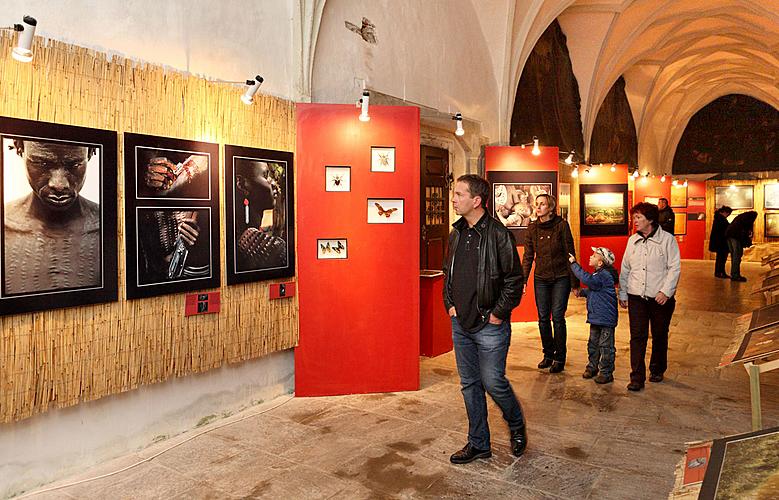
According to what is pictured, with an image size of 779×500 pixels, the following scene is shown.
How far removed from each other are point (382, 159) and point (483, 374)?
8.38ft

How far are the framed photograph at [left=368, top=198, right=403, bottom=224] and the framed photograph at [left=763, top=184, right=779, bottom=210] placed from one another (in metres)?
19.5

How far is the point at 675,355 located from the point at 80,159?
22.0 feet

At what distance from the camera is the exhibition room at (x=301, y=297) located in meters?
3.78

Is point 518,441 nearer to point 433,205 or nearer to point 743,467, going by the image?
point 743,467

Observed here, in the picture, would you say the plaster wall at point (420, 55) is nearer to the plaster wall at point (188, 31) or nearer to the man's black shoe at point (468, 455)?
the plaster wall at point (188, 31)

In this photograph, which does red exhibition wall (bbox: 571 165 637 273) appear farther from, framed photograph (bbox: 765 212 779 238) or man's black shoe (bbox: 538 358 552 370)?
framed photograph (bbox: 765 212 779 238)

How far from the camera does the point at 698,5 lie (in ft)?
43.8

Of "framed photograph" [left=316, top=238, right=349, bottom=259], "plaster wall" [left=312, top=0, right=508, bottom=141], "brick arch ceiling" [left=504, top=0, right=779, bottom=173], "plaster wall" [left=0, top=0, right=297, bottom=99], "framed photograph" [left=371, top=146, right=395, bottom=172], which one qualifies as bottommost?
"framed photograph" [left=316, top=238, right=349, bottom=259]

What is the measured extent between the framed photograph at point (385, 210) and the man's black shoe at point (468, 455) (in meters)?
2.38

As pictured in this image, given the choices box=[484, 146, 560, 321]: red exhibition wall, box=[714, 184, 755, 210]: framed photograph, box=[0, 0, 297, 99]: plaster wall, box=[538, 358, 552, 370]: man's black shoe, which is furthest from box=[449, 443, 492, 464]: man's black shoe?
box=[714, 184, 755, 210]: framed photograph

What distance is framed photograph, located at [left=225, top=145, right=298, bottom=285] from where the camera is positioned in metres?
5.13

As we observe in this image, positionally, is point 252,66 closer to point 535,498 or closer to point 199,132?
point 199,132

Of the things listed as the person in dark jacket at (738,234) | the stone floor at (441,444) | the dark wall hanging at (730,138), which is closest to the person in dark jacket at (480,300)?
the stone floor at (441,444)

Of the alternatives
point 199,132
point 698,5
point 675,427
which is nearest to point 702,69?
point 698,5
